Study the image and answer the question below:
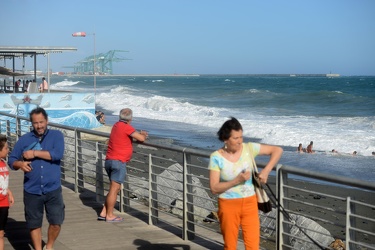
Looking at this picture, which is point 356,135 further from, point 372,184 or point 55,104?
point 372,184

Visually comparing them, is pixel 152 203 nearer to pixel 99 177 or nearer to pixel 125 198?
pixel 125 198

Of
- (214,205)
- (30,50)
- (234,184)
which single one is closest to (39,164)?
(234,184)

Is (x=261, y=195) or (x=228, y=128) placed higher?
(x=228, y=128)

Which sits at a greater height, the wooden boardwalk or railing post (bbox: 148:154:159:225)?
railing post (bbox: 148:154:159:225)

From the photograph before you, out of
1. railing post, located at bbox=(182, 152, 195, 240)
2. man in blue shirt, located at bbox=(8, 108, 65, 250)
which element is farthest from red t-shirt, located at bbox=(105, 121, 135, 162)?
man in blue shirt, located at bbox=(8, 108, 65, 250)

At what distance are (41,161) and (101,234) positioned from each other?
1813 millimetres

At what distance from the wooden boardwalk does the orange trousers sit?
2.08m

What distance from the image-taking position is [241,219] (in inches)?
203

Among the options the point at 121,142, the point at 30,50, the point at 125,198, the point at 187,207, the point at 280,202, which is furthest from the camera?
the point at 30,50

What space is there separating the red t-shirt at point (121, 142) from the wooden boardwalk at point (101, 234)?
2.63 ft

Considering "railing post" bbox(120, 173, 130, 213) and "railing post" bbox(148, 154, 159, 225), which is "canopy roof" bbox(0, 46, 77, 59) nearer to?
"railing post" bbox(120, 173, 130, 213)

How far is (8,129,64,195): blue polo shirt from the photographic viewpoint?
640 centimetres

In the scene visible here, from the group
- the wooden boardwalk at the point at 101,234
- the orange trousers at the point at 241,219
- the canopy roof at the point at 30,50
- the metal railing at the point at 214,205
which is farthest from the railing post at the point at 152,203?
the canopy roof at the point at 30,50

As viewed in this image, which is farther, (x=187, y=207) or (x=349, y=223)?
(x=187, y=207)
